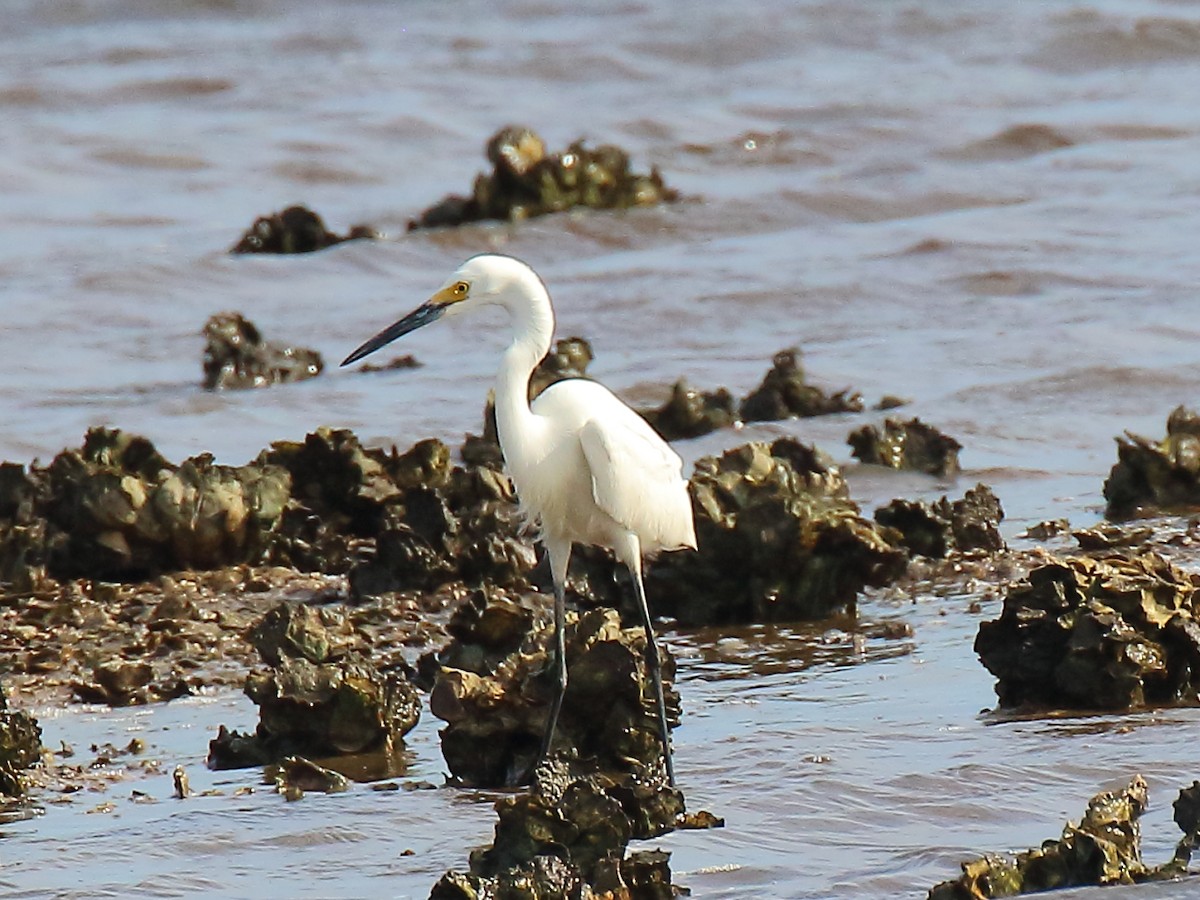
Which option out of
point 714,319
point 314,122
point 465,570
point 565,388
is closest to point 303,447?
point 465,570

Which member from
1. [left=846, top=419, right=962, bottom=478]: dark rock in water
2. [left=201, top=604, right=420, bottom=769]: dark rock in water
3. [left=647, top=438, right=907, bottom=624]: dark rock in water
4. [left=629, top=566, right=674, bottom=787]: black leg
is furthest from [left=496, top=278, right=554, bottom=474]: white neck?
[left=846, top=419, right=962, bottom=478]: dark rock in water

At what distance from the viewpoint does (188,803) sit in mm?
5039

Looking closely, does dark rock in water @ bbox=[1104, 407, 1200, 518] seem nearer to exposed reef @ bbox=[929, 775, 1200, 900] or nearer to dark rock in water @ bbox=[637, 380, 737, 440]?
dark rock in water @ bbox=[637, 380, 737, 440]

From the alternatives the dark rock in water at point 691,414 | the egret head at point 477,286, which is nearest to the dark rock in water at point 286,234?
the dark rock in water at point 691,414

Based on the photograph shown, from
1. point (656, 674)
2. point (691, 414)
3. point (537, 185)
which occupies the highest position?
point (537, 185)

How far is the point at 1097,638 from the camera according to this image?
5281 mm

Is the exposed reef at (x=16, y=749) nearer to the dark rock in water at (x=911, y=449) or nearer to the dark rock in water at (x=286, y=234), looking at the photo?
the dark rock in water at (x=911, y=449)

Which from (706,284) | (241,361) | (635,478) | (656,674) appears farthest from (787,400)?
(656,674)

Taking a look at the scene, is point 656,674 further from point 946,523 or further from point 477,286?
point 946,523

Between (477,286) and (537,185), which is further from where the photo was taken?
(537,185)

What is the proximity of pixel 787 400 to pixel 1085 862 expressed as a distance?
5448 mm

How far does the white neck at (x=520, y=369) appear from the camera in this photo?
18.7ft

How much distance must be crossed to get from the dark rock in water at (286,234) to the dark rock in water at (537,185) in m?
0.95

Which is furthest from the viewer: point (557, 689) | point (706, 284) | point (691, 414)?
point (706, 284)
